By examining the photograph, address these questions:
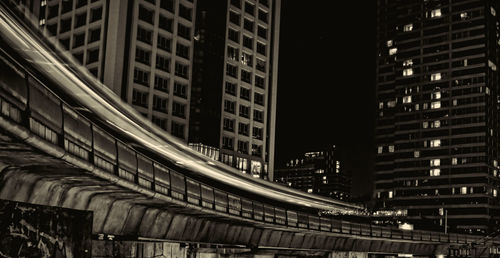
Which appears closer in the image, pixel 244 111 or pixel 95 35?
pixel 95 35

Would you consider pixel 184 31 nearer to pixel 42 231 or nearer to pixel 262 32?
pixel 262 32

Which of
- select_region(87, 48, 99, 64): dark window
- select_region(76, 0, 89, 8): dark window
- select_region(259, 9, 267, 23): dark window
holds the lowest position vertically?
select_region(87, 48, 99, 64): dark window

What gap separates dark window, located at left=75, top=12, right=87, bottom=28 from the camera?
8734 cm

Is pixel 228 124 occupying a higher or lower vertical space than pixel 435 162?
lower

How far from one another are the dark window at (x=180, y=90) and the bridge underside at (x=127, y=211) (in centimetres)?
3968

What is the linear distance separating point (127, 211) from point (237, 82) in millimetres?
75281

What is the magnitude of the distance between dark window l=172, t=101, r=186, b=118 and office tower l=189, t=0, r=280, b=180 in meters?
1.38

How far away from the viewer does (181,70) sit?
93000 mm

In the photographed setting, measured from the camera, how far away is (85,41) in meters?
85.9

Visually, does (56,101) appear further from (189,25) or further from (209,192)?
(189,25)

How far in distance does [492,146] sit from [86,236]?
160665 millimetres

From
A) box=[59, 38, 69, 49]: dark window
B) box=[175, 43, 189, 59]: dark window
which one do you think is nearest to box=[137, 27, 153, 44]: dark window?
box=[175, 43, 189, 59]: dark window

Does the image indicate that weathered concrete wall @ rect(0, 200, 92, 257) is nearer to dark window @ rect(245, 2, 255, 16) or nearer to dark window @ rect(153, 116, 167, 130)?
dark window @ rect(153, 116, 167, 130)

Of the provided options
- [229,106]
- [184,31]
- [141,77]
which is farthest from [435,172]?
[141,77]
